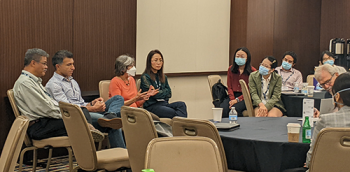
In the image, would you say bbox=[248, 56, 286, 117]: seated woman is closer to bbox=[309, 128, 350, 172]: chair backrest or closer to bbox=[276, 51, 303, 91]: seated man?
bbox=[276, 51, 303, 91]: seated man

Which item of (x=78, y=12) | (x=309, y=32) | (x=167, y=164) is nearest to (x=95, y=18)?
(x=78, y=12)

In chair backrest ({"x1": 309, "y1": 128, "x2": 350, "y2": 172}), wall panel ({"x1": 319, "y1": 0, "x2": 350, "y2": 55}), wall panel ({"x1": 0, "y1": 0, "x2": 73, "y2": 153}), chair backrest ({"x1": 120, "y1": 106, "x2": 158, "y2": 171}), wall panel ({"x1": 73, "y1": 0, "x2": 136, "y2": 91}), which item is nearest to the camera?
chair backrest ({"x1": 309, "y1": 128, "x2": 350, "y2": 172})

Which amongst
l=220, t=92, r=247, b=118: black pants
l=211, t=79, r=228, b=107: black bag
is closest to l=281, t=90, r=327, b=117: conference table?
l=220, t=92, r=247, b=118: black pants

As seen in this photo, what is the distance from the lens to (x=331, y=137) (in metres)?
2.54

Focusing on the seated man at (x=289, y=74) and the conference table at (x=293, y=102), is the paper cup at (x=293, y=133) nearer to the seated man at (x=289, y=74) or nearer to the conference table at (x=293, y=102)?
the conference table at (x=293, y=102)

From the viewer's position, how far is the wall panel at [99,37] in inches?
228

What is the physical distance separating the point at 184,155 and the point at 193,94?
5.88 m

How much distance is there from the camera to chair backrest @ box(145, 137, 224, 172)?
221cm

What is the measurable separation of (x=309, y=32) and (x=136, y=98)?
6326 millimetres

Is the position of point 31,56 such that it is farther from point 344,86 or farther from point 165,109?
point 344,86

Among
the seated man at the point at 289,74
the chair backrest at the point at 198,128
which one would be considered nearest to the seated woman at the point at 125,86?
the chair backrest at the point at 198,128

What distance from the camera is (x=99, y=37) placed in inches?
238

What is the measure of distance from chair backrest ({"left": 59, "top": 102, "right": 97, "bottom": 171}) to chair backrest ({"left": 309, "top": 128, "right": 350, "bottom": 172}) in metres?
1.71

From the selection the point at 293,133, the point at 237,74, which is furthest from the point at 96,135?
the point at 237,74
